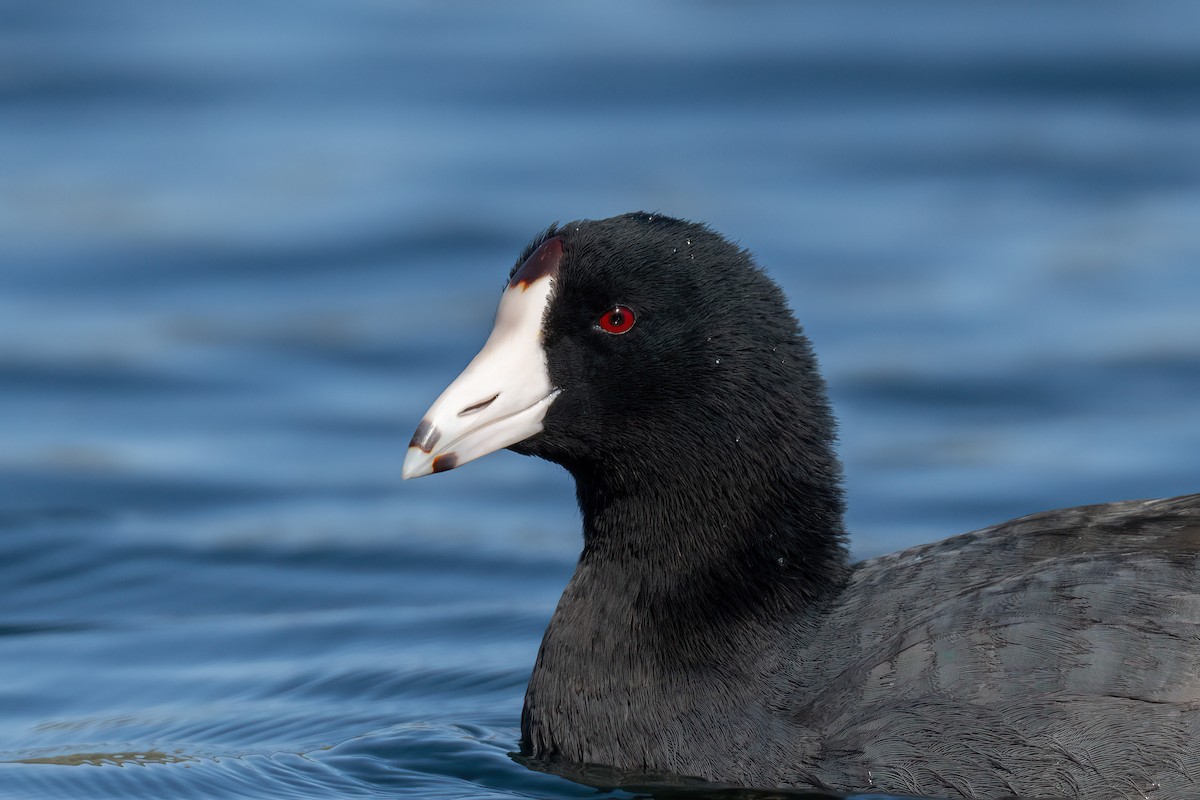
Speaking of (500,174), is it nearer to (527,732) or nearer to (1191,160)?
(1191,160)

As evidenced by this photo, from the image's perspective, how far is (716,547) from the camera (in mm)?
5828

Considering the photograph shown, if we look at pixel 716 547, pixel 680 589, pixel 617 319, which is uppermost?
pixel 617 319

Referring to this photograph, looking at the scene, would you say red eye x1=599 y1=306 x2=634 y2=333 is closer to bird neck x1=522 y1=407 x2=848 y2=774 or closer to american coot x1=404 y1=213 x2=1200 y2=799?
american coot x1=404 y1=213 x2=1200 y2=799

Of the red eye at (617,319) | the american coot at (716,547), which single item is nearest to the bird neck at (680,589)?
the american coot at (716,547)

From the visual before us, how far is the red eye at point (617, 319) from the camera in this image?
18.9ft

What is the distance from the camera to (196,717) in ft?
22.6

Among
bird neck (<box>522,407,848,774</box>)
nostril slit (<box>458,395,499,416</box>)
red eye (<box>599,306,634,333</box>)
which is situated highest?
red eye (<box>599,306,634,333</box>)

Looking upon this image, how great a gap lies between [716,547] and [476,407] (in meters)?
0.77

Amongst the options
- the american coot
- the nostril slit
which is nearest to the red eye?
the american coot

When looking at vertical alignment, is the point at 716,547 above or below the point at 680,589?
above

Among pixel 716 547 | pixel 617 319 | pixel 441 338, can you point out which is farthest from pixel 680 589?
pixel 441 338

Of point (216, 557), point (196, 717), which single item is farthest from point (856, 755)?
point (216, 557)

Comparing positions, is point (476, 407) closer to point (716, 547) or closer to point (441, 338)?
point (716, 547)

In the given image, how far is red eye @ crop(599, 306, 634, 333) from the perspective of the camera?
5.76 m
